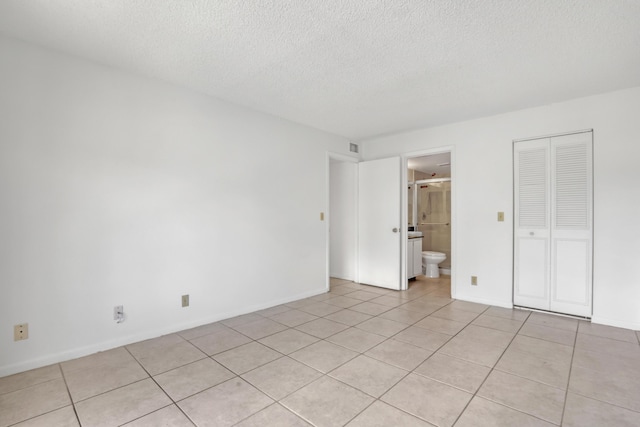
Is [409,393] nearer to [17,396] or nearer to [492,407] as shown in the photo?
[492,407]

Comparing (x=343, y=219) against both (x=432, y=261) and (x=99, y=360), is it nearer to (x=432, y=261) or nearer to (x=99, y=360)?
(x=432, y=261)

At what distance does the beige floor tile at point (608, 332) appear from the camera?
274cm

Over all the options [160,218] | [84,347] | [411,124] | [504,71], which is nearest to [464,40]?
[504,71]

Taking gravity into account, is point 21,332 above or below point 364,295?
above

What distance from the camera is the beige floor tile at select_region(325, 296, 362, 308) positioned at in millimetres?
3789

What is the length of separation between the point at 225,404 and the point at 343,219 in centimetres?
367

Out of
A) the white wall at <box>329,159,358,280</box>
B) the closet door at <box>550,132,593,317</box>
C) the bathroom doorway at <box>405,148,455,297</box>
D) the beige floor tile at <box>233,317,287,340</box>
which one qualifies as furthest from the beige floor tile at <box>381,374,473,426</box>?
the bathroom doorway at <box>405,148,455,297</box>

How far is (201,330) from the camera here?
2951 mm

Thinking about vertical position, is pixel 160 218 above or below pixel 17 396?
above

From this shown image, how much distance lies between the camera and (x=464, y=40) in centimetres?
216

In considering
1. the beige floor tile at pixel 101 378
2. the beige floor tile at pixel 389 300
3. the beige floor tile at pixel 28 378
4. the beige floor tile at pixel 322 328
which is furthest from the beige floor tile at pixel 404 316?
the beige floor tile at pixel 28 378

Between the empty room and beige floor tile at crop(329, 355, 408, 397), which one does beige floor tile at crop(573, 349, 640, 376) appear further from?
beige floor tile at crop(329, 355, 408, 397)

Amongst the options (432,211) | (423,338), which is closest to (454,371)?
(423,338)

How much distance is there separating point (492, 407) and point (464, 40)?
2.40m
